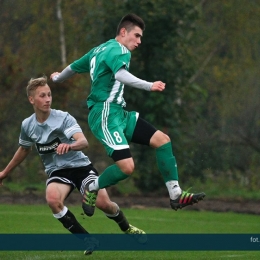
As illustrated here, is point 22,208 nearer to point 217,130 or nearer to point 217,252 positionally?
point 217,252

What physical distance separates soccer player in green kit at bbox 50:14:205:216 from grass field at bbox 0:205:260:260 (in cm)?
89

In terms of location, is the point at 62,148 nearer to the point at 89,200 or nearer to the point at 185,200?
the point at 89,200

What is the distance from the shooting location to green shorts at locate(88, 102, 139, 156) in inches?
363

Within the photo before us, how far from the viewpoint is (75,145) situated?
29.6 feet

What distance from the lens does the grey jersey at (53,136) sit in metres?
9.55

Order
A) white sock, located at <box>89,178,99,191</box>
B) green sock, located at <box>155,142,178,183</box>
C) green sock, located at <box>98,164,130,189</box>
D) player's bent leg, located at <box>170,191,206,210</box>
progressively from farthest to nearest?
green sock, located at <box>155,142,178,183</box>, white sock, located at <box>89,178,99,191</box>, green sock, located at <box>98,164,130,189</box>, player's bent leg, located at <box>170,191,206,210</box>

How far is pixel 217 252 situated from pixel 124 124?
2.32 m

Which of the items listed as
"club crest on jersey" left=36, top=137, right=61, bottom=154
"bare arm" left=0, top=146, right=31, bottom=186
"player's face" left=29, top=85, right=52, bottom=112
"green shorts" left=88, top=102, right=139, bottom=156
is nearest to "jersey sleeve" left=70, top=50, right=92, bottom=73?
"player's face" left=29, top=85, right=52, bottom=112

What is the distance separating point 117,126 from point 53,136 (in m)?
0.78

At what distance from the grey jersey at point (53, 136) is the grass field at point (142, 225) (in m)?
1.06

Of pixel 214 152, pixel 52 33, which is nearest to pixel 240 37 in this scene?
pixel 52 33

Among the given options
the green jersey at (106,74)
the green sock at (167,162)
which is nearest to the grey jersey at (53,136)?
the green jersey at (106,74)

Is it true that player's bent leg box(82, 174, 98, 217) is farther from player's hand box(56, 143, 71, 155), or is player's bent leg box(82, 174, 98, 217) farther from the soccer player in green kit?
player's hand box(56, 143, 71, 155)

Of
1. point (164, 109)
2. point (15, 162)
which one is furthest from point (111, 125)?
point (164, 109)
